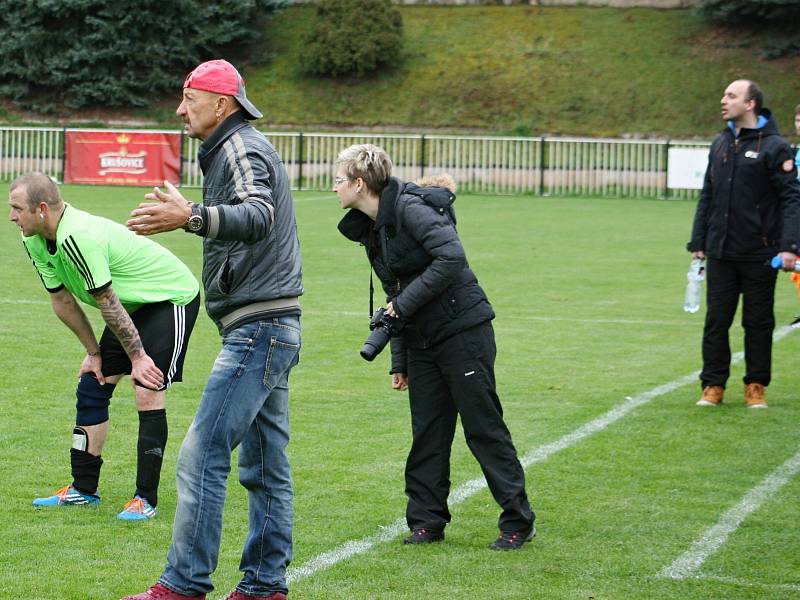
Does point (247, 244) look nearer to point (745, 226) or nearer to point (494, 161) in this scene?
point (745, 226)

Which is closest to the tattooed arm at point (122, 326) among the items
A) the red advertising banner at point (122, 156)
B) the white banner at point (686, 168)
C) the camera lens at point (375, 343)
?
the camera lens at point (375, 343)

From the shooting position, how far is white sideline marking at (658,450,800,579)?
5.91m

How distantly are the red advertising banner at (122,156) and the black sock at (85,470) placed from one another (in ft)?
90.5

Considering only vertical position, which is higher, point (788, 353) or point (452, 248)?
point (452, 248)

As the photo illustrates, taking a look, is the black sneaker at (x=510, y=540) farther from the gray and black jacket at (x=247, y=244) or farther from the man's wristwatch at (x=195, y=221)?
the man's wristwatch at (x=195, y=221)

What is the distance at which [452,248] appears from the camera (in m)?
5.91

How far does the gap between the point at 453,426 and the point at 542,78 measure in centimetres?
4300

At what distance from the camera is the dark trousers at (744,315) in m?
9.67

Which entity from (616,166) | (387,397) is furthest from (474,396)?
(616,166)

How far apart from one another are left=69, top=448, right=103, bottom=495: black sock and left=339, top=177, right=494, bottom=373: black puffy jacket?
173cm

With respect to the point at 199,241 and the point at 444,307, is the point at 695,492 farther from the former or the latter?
the point at 199,241

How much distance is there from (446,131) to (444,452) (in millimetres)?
40242

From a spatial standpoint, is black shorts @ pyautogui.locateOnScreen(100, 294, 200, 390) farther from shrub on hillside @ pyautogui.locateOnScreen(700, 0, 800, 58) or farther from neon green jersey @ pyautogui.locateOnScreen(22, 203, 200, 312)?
shrub on hillside @ pyautogui.locateOnScreen(700, 0, 800, 58)

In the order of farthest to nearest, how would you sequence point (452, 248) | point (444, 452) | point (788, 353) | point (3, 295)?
point (3, 295), point (788, 353), point (444, 452), point (452, 248)
